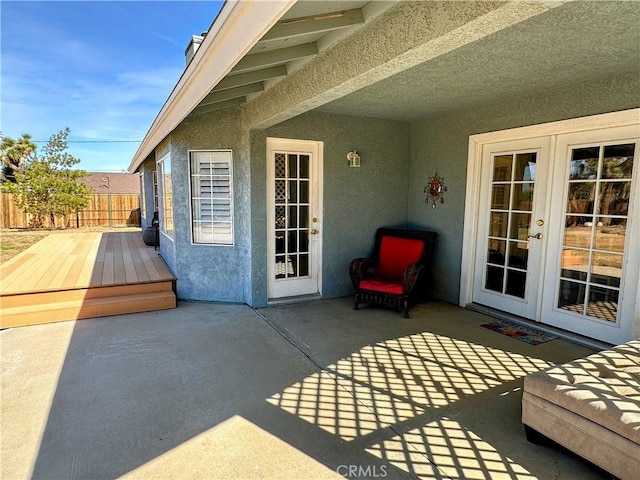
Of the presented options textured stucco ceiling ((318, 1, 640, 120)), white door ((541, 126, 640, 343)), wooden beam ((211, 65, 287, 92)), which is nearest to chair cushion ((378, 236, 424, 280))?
white door ((541, 126, 640, 343))

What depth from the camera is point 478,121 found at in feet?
15.6

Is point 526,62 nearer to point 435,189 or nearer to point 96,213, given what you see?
point 435,189

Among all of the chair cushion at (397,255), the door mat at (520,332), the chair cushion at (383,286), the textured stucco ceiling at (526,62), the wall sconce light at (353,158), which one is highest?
the textured stucco ceiling at (526,62)

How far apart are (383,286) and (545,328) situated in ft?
6.12

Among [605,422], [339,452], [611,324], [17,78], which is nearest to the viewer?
[605,422]

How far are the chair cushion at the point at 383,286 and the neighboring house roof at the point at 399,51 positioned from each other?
231 cm

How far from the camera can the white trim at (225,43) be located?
67.9 inches

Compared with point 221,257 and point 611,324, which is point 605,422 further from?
point 221,257

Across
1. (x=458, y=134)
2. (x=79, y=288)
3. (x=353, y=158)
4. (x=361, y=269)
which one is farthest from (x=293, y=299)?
(x=458, y=134)

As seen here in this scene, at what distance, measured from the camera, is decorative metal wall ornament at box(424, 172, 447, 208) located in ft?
17.5

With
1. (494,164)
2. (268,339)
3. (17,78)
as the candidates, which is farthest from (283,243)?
(17,78)

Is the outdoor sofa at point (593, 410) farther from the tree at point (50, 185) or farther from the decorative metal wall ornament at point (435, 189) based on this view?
the tree at point (50, 185)

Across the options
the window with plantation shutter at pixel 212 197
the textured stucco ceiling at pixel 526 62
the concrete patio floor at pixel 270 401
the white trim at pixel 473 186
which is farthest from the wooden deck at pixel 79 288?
the white trim at pixel 473 186

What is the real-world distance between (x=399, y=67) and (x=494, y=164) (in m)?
2.98
